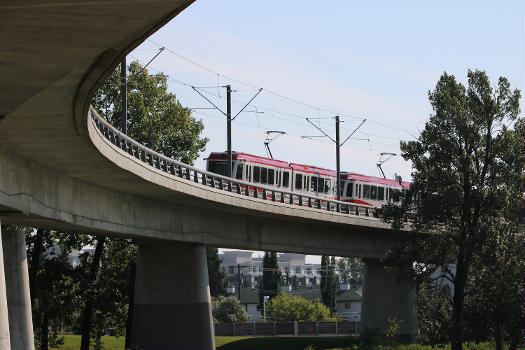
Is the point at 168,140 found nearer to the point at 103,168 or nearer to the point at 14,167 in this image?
the point at 103,168

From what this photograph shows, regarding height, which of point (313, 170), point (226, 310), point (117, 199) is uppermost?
point (313, 170)

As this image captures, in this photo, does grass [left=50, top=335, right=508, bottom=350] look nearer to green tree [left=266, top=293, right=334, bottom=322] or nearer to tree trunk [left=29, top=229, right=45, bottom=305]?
tree trunk [left=29, top=229, right=45, bottom=305]

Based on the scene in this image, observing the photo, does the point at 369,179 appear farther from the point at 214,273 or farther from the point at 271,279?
the point at 271,279

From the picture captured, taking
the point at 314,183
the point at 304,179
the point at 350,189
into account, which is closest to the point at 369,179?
the point at 350,189

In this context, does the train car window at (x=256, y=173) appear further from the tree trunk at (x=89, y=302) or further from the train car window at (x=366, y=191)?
the train car window at (x=366, y=191)

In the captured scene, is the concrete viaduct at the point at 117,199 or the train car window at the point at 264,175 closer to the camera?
the concrete viaduct at the point at 117,199

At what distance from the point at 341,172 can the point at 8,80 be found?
145 ft

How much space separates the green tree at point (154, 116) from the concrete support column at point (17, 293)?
60.3 feet

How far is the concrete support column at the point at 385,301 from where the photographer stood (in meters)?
56.2

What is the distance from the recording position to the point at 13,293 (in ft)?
103

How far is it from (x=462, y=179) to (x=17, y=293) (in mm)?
19826

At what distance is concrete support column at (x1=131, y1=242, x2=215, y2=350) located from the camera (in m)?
41.6

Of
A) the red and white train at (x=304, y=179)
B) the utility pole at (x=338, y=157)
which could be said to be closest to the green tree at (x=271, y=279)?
the red and white train at (x=304, y=179)

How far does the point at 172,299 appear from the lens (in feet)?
138
